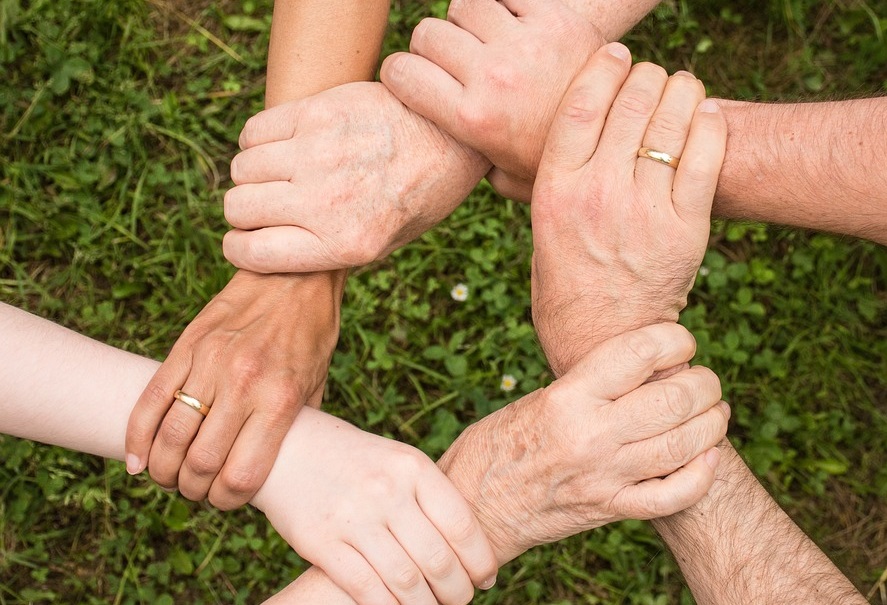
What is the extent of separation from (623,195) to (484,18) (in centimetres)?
70

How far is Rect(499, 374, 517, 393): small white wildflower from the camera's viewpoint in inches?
130

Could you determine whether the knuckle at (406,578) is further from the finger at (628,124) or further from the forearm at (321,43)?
the forearm at (321,43)

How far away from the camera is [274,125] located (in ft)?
7.96

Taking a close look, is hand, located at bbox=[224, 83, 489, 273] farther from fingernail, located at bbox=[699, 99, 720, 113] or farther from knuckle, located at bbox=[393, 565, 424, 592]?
knuckle, located at bbox=[393, 565, 424, 592]

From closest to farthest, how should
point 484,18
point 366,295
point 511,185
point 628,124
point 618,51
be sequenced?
point 628,124 → point 618,51 → point 484,18 → point 511,185 → point 366,295

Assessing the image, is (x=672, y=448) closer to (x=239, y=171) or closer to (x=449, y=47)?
(x=449, y=47)

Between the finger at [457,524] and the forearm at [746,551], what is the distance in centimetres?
53

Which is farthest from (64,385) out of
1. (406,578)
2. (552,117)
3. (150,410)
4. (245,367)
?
(552,117)

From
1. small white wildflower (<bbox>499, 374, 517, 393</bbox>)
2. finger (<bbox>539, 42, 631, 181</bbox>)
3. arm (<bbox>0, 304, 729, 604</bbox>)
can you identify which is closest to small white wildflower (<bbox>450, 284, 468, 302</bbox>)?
small white wildflower (<bbox>499, 374, 517, 393</bbox>)

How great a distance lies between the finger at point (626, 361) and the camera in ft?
6.63

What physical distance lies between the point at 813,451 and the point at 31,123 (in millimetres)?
3690

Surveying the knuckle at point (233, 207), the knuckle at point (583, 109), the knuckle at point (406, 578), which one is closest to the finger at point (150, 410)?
the knuckle at point (233, 207)

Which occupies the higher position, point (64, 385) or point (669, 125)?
point (669, 125)

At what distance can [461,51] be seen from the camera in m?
2.28
